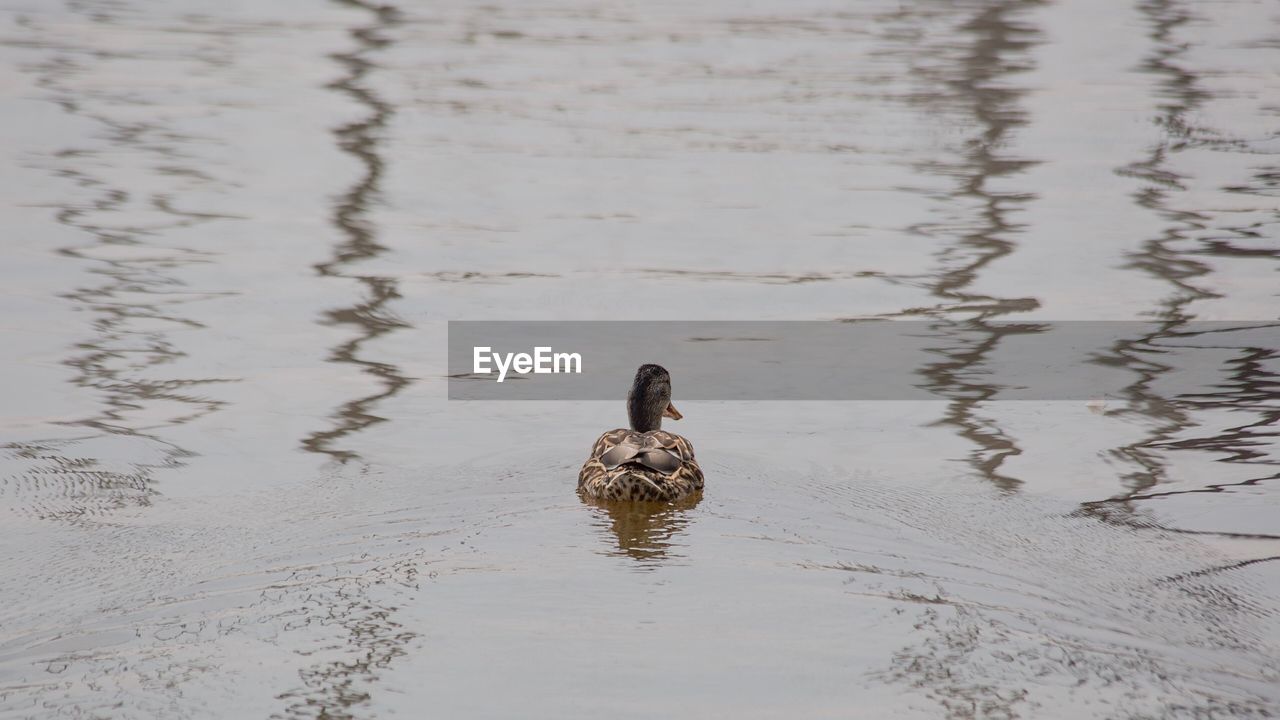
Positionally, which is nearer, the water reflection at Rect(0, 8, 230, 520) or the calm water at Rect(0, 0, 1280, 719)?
the calm water at Rect(0, 0, 1280, 719)

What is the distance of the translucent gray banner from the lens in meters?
9.24

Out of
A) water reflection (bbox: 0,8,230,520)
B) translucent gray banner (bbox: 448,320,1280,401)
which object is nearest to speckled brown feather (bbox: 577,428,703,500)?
translucent gray banner (bbox: 448,320,1280,401)

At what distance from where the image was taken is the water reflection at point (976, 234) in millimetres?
8773

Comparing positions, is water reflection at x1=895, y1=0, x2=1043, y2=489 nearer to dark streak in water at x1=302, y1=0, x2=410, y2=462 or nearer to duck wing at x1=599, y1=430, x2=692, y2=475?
duck wing at x1=599, y1=430, x2=692, y2=475

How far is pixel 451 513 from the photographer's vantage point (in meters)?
6.97

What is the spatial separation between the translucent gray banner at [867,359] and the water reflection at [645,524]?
1916mm

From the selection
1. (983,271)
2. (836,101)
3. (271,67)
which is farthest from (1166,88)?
(271,67)

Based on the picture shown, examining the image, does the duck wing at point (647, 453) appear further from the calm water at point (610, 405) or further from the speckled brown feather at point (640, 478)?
the calm water at point (610, 405)

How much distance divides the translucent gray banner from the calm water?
99mm

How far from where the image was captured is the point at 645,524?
7105 mm

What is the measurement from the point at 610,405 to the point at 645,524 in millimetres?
2103

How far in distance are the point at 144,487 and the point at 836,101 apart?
11582mm

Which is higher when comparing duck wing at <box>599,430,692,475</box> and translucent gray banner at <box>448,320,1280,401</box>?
duck wing at <box>599,430,692,475</box>

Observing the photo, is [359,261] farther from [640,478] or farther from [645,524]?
[645,524]
